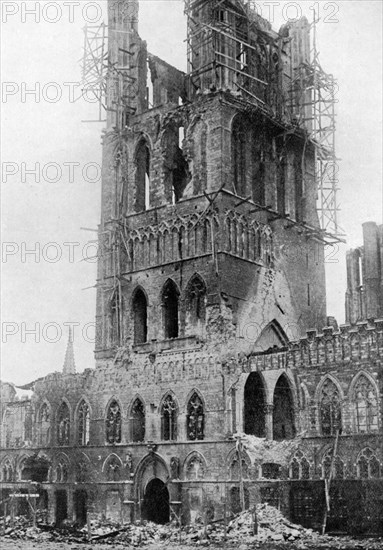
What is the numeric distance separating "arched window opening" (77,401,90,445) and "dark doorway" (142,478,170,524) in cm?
508

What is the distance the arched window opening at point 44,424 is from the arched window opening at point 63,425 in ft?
2.24

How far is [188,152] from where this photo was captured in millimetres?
42156

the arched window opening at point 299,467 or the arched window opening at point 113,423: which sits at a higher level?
the arched window opening at point 113,423

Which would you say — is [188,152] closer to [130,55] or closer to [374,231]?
[130,55]

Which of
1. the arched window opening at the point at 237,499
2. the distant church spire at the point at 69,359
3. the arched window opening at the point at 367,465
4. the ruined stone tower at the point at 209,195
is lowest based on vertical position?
the arched window opening at the point at 237,499

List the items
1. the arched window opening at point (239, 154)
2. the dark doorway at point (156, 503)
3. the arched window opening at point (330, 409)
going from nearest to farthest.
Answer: the arched window opening at point (330, 409)
the dark doorway at point (156, 503)
the arched window opening at point (239, 154)

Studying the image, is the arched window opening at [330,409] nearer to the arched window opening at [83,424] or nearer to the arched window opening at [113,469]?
the arched window opening at [113,469]

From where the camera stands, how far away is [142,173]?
150 feet

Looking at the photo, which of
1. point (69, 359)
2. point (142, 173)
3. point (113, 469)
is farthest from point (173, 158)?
point (69, 359)

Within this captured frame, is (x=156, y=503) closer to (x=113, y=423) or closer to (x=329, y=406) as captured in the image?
(x=113, y=423)

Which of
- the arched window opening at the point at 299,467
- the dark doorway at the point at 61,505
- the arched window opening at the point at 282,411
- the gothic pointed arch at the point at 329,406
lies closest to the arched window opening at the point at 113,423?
the dark doorway at the point at 61,505

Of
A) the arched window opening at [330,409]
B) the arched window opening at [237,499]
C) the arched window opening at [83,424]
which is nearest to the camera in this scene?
the arched window opening at [330,409]

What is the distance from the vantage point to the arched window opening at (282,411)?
3703 cm

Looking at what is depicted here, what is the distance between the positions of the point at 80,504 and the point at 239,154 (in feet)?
61.4
